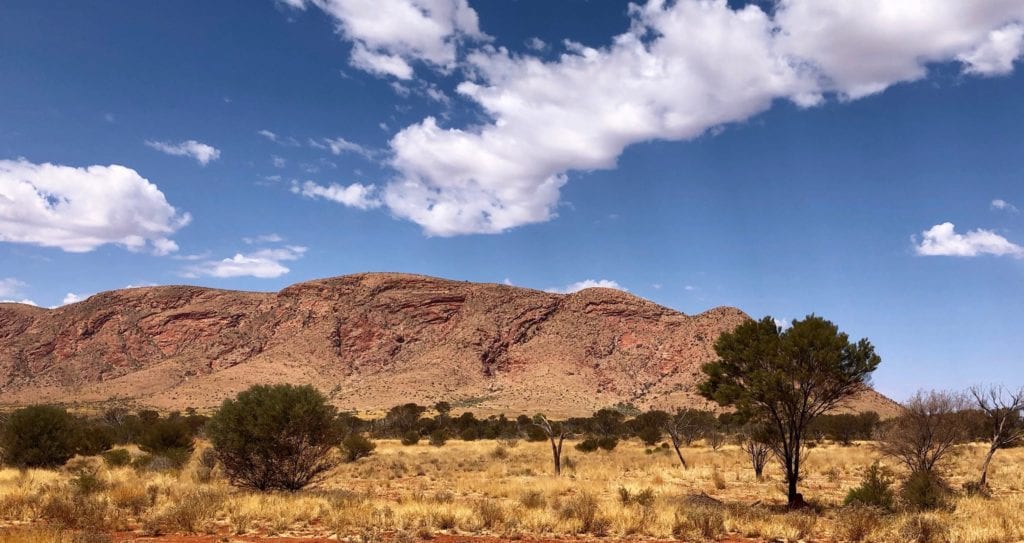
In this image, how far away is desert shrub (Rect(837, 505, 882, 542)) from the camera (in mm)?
13359

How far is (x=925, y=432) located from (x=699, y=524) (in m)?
15.2

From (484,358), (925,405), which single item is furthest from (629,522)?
(484,358)

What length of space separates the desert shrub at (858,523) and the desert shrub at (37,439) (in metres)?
29.1

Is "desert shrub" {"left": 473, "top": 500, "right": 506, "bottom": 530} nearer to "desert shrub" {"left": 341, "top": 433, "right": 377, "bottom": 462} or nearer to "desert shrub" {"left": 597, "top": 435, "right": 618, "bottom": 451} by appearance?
"desert shrub" {"left": 341, "top": 433, "right": 377, "bottom": 462}

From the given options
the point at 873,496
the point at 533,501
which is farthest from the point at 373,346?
the point at 873,496

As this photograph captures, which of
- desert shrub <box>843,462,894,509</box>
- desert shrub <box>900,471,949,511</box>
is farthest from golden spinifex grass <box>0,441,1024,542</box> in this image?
desert shrub <box>843,462,894,509</box>

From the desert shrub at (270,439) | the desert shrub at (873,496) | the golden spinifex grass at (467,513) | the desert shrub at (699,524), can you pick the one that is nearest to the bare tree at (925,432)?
the golden spinifex grass at (467,513)

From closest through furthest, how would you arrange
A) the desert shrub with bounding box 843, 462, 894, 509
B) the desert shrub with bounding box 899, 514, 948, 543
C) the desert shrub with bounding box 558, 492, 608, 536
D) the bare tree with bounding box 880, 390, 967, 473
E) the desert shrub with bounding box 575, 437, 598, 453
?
the desert shrub with bounding box 899, 514, 948, 543 → the desert shrub with bounding box 558, 492, 608, 536 → the desert shrub with bounding box 843, 462, 894, 509 → the bare tree with bounding box 880, 390, 967, 473 → the desert shrub with bounding box 575, 437, 598, 453

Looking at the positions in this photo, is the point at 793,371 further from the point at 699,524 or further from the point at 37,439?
the point at 37,439

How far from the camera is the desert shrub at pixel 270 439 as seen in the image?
18.4 m

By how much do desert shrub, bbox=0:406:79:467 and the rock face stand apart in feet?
179

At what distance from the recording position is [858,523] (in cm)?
1381

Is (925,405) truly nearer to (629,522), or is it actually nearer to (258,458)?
(629,522)

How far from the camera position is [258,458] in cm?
1847
